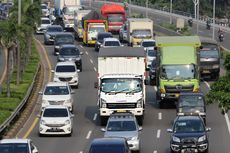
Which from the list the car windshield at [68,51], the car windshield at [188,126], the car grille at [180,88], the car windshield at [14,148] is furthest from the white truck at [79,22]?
the car windshield at [14,148]

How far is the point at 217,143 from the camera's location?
4559 cm

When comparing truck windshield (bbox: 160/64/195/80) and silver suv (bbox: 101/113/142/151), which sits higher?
truck windshield (bbox: 160/64/195/80)

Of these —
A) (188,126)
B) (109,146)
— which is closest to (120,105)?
(188,126)

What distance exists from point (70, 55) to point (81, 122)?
23493mm

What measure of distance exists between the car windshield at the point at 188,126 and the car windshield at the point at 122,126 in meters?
1.99

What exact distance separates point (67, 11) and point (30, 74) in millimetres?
43455

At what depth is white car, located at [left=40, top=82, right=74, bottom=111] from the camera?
54.5 metres

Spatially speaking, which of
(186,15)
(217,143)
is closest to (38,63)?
(217,143)

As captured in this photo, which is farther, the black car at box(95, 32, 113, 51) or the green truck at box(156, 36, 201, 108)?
the black car at box(95, 32, 113, 51)

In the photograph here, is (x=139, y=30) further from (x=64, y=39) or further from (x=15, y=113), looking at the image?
(x=15, y=113)

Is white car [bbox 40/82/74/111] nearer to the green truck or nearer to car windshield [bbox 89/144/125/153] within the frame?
the green truck

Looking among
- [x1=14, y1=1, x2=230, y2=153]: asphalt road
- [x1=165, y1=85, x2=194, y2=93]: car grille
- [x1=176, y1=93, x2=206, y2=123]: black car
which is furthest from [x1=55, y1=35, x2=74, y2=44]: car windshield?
[x1=176, y1=93, x2=206, y2=123]: black car

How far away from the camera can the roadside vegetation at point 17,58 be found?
56.5m

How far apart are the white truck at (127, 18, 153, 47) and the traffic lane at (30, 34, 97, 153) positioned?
43.5 feet
